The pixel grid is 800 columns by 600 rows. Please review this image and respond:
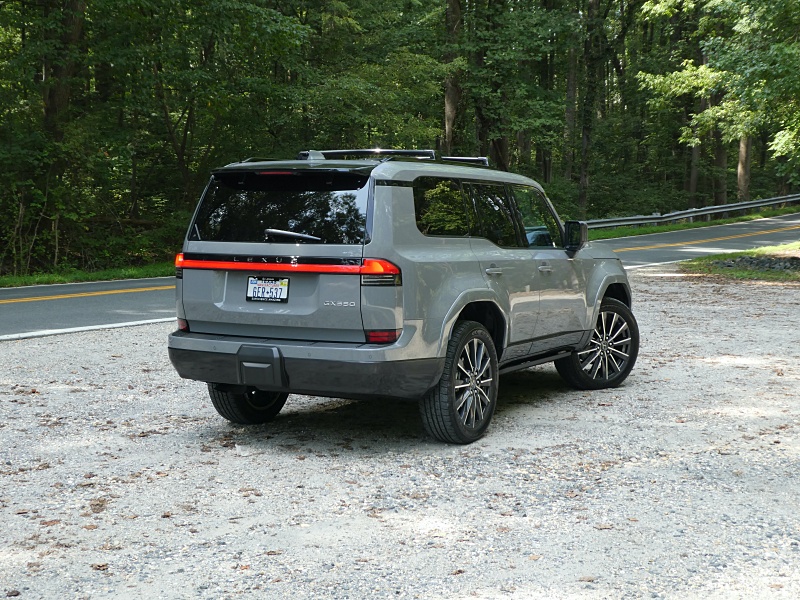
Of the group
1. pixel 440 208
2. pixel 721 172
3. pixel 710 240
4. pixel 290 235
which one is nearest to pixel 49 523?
pixel 290 235

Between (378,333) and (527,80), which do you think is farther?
(527,80)

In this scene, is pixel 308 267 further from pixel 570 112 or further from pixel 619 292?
pixel 570 112

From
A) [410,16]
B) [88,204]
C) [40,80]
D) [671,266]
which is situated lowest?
[671,266]

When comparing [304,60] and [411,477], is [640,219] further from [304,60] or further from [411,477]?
[411,477]

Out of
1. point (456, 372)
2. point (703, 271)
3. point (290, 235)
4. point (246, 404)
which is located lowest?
point (703, 271)

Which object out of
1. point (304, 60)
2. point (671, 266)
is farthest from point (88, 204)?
point (671, 266)

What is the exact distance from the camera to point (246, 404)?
702cm

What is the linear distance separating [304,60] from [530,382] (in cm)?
2064

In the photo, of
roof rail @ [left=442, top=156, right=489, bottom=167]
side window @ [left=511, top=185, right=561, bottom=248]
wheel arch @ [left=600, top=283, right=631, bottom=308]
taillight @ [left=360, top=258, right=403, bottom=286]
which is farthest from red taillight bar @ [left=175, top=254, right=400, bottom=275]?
wheel arch @ [left=600, top=283, right=631, bottom=308]

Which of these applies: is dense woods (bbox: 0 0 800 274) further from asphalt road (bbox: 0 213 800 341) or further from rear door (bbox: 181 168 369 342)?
rear door (bbox: 181 168 369 342)

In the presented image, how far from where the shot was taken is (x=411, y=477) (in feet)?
18.3

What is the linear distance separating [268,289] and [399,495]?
1663mm

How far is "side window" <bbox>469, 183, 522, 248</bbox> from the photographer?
6.85m

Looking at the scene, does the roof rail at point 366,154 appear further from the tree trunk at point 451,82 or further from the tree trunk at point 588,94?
the tree trunk at point 588,94
